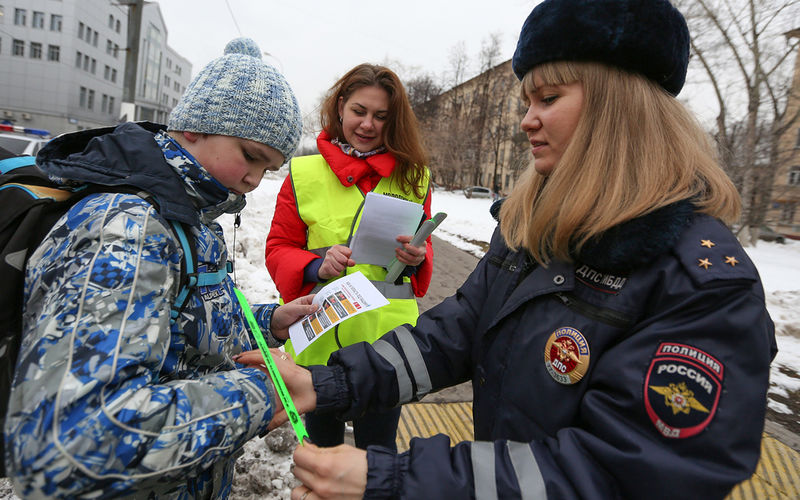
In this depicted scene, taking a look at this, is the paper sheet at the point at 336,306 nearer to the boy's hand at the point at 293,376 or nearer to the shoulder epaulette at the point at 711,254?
the boy's hand at the point at 293,376

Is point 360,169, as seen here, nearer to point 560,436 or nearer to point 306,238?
point 306,238

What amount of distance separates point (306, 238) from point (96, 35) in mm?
53853

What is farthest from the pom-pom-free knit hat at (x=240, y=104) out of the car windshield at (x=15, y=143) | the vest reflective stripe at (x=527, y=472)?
the car windshield at (x=15, y=143)

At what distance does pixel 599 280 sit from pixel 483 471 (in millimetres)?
586

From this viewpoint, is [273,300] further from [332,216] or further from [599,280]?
[599,280]

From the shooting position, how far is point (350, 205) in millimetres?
2412

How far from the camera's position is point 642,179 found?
123 centimetres

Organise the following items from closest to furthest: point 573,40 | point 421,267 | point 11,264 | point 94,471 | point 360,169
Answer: point 94,471 < point 11,264 < point 573,40 < point 360,169 < point 421,267

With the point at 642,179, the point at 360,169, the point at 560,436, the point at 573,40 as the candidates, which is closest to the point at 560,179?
the point at 642,179

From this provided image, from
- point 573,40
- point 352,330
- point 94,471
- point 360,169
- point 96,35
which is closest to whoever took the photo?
point 94,471

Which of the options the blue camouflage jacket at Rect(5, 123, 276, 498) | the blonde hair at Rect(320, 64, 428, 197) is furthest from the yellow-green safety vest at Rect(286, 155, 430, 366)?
the blue camouflage jacket at Rect(5, 123, 276, 498)

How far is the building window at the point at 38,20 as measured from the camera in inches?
1545

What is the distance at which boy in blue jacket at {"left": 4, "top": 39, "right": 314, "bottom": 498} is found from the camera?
34.5 inches

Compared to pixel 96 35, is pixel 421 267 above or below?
below
